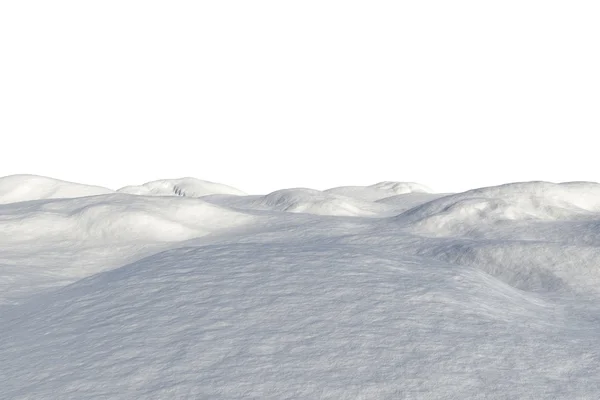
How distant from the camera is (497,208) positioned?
12.4 meters

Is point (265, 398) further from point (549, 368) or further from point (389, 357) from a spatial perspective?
point (549, 368)

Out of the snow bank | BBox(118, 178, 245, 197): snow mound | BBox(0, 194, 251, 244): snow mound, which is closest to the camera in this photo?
the snow bank

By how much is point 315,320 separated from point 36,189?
67.6 feet

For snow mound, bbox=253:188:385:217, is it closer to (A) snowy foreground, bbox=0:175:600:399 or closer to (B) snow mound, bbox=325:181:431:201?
(A) snowy foreground, bbox=0:175:600:399

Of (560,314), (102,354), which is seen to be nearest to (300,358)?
(102,354)

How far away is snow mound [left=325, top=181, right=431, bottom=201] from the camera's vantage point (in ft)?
90.3

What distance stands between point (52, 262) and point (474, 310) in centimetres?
725

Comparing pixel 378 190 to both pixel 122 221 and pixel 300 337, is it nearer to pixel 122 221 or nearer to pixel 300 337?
pixel 122 221

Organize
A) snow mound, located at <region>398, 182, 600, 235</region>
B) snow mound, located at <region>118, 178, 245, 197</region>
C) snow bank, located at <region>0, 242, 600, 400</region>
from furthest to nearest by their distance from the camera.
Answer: snow mound, located at <region>118, 178, 245, 197</region>
snow mound, located at <region>398, 182, 600, 235</region>
snow bank, located at <region>0, 242, 600, 400</region>

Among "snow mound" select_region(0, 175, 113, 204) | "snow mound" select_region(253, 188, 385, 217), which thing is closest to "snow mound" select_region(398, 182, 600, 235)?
"snow mound" select_region(253, 188, 385, 217)

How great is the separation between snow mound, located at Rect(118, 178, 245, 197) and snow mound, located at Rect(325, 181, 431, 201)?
218 inches

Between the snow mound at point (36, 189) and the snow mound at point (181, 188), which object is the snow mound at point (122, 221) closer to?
the snow mound at point (36, 189)

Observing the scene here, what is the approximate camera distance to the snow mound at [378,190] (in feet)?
90.3

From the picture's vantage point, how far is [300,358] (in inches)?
184
